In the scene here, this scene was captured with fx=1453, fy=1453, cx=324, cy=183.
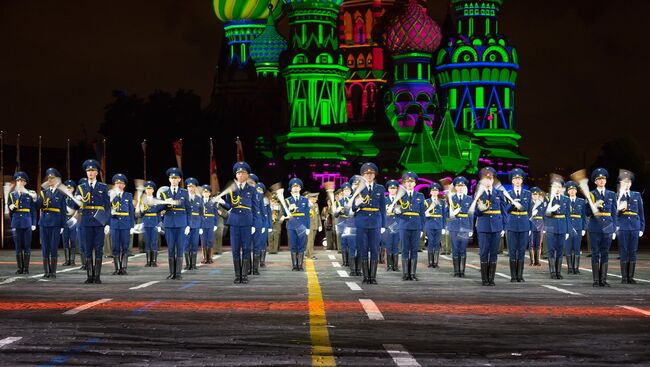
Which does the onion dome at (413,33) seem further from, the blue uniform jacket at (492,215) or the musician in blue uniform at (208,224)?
the blue uniform jacket at (492,215)

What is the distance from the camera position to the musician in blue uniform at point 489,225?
25.3m

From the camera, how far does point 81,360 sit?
12.6m

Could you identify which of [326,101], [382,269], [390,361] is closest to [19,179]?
[382,269]

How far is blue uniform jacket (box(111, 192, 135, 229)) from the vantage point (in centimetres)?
3134

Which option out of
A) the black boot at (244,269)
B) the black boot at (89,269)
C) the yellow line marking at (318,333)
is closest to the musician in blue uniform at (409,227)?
the black boot at (244,269)

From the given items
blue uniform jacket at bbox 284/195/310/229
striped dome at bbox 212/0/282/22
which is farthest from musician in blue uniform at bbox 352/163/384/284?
striped dome at bbox 212/0/282/22

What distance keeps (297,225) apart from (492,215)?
863 cm

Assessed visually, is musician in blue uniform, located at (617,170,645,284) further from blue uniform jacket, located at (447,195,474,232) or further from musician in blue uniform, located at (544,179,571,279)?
blue uniform jacket, located at (447,195,474,232)

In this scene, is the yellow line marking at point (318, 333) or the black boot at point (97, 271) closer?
the yellow line marking at point (318, 333)

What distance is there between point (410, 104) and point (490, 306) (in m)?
122

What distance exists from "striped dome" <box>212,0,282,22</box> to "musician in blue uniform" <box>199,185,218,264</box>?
117 metres

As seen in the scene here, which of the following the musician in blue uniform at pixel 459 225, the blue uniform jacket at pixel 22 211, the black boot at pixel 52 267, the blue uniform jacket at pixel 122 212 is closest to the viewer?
the black boot at pixel 52 267

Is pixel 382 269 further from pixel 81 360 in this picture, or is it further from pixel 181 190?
pixel 81 360

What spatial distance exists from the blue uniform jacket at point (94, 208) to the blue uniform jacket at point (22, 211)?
10.2ft
